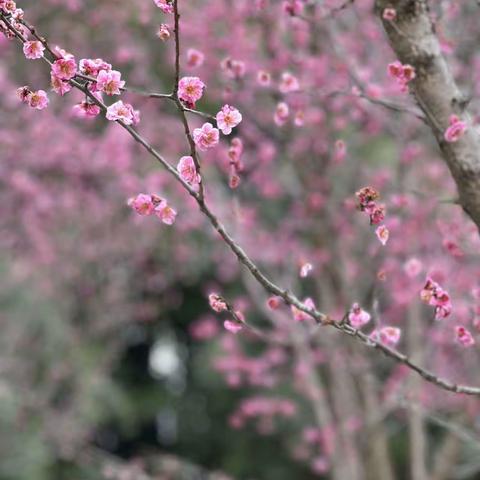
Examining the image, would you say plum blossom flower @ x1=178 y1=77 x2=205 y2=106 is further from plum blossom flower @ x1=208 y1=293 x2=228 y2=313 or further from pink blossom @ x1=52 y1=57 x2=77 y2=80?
plum blossom flower @ x1=208 y1=293 x2=228 y2=313

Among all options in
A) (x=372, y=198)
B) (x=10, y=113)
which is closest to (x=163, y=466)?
(x=10, y=113)

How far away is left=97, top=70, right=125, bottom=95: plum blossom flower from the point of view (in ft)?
6.65

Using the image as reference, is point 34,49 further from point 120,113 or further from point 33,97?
point 120,113

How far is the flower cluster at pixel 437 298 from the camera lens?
89.7 inches

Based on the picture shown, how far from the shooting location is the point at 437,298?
2.29 m

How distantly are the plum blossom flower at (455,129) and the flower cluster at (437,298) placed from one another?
19.0 inches

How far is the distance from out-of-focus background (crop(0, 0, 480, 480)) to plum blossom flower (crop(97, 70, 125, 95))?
42.2 inches

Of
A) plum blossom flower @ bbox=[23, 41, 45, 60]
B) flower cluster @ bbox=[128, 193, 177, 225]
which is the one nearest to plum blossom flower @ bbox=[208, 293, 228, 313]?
flower cluster @ bbox=[128, 193, 177, 225]

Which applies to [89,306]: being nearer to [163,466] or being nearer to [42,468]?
[42,468]

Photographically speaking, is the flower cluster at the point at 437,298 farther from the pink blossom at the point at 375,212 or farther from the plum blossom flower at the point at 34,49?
the plum blossom flower at the point at 34,49

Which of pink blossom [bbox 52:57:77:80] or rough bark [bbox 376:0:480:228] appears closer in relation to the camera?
pink blossom [bbox 52:57:77:80]

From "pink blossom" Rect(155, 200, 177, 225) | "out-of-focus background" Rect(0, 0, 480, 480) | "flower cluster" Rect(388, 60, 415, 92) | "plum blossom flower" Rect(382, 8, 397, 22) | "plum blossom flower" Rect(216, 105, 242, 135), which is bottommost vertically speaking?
"pink blossom" Rect(155, 200, 177, 225)

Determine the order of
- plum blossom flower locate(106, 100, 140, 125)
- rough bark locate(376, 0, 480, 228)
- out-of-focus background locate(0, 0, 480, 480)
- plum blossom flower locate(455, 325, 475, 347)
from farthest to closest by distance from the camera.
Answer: out-of-focus background locate(0, 0, 480, 480) → rough bark locate(376, 0, 480, 228) → plum blossom flower locate(455, 325, 475, 347) → plum blossom flower locate(106, 100, 140, 125)

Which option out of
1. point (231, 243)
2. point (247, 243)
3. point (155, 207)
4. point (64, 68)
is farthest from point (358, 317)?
point (247, 243)
